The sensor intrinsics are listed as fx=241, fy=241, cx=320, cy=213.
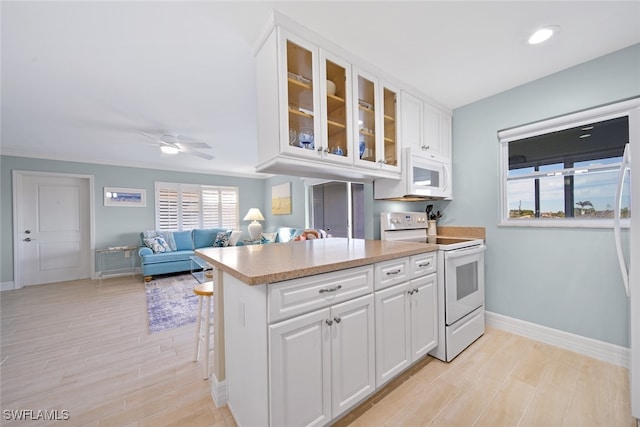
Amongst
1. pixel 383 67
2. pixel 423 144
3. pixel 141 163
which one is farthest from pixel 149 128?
pixel 423 144

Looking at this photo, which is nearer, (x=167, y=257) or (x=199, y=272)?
(x=167, y=257)

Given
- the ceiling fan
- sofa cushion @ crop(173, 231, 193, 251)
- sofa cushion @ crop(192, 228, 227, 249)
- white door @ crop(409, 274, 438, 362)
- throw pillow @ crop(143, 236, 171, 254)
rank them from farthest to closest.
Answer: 1. sofa cushion @ crop(192, 228, 227, 249)
2. sofa cushion @ crop(173, 231, 193, 251)
3. throw pillow @ crop(143, 236, 171, 254)
4. the ceiling fan
5. white door @ crop(409, 274, 438, 362)

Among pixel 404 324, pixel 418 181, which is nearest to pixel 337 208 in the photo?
pixel 418 181

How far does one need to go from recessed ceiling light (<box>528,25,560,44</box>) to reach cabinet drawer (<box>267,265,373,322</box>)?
6.52 ft

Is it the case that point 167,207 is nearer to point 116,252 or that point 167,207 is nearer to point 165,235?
point 165,235

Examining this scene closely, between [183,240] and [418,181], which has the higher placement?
[418,181]

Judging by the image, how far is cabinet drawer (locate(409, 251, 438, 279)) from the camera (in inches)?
70.6

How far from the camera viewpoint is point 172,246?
17.8 feet

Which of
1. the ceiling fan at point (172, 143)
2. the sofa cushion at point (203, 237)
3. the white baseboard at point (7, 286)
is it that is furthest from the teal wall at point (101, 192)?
the ceiling fan at point (172, 143)

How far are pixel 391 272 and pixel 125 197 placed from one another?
235 inches

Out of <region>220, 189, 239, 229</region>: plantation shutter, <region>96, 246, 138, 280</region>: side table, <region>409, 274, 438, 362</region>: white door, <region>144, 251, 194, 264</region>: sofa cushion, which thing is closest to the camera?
<region>409, 274, 438, 362</region>: white door

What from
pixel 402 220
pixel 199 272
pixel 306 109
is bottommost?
pixel 199 272

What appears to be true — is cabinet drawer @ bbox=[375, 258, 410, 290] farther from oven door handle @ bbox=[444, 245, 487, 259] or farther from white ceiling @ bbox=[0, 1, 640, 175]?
white ceiling @ bbox=[0, 1, 640, 175]

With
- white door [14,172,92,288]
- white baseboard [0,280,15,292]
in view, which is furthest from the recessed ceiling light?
white baseboard [0,280,15,292]
